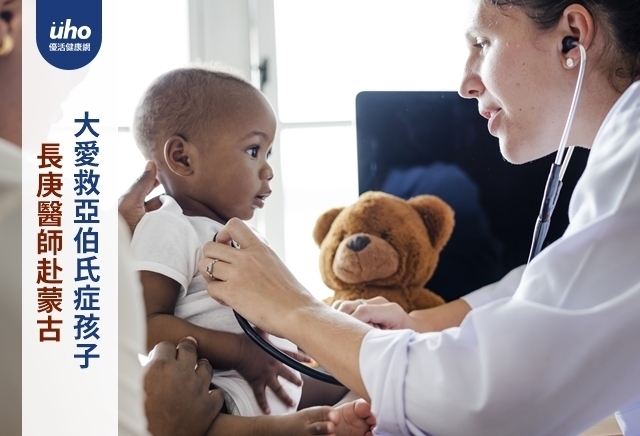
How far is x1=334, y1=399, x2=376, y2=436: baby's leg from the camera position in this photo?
2.87 ft

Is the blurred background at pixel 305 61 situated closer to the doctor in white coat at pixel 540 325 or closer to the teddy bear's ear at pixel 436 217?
the teddy bear's ear at pixel 436 217

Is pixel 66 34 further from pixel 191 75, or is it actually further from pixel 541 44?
pixel 541 44

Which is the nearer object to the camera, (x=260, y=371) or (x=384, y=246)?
(x=260, y=371)

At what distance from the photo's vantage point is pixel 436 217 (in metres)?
1.27

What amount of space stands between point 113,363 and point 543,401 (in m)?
0.46

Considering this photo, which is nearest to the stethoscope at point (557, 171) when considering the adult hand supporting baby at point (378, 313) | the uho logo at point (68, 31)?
the adult hand supporting baby at point (378, 313)

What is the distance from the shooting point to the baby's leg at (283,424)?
84 centimetres

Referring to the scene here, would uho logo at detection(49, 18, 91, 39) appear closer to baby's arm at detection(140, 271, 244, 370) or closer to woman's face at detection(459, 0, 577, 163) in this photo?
baby's arm at detection(140, 271, 244, 370)

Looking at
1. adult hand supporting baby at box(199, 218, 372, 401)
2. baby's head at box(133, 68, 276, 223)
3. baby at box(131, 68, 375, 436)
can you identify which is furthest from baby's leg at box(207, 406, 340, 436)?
baby's head at box(133, 68, 276, 223)

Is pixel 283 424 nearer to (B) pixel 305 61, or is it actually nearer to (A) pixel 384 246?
(A) pixel 384 246

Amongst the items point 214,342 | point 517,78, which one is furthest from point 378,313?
point 517,78

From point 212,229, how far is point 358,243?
331mm

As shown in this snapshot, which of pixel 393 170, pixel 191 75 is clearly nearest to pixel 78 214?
pixel 191 75

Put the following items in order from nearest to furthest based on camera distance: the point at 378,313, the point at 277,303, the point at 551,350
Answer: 1. the point at 551,350
2. the point at 277,303
3. the point at 378,313
